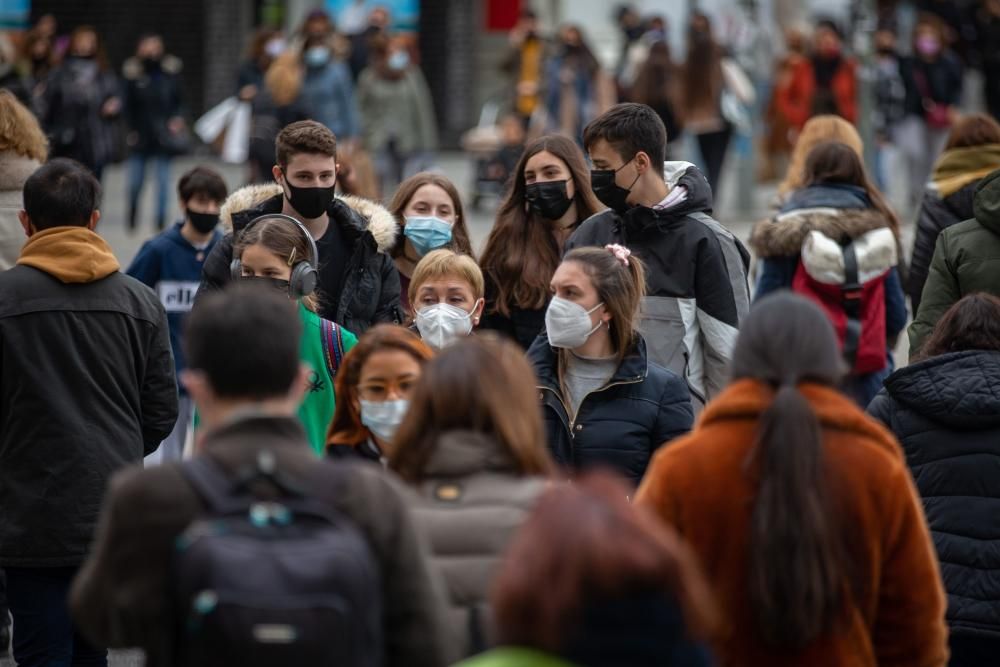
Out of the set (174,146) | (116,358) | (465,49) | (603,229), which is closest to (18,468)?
(116,358)

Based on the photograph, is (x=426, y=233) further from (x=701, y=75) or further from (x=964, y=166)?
(x=701, y=75)

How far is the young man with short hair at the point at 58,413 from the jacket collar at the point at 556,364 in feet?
4.12

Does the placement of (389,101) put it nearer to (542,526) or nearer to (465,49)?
(465,49)

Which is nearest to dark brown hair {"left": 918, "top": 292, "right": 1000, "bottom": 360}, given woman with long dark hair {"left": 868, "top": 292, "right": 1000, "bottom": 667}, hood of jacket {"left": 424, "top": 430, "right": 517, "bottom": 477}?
woman with long dark hair {"left": 868, "top": 292, "right": 1000, "bottom": 667}

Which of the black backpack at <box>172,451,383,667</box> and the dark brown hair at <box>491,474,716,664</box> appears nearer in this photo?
the dark brown hair at <box>491,474,716,664</box>

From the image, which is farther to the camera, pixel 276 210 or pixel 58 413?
pixel 276 210

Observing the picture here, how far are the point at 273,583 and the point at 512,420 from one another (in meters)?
0.77

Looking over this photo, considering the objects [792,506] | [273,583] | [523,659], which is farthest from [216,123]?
[523,659]

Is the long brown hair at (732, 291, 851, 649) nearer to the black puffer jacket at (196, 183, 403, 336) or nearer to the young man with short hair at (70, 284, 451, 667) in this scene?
the young man with short hair at (70, 284, 451, 667)

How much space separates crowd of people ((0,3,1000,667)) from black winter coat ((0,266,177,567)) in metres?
0.01

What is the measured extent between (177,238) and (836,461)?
534 cm

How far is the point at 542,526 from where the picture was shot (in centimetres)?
292

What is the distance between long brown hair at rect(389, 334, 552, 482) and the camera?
379 centimetres

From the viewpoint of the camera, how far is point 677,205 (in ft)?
22.1
